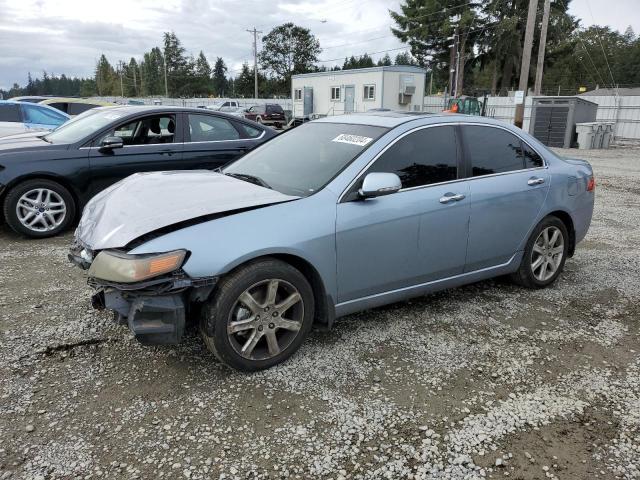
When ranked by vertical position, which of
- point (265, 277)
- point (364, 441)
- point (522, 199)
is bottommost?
point (364, 441)

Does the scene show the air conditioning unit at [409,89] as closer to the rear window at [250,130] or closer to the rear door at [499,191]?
the rear window at [250,130]

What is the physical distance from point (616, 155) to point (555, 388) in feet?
60.8

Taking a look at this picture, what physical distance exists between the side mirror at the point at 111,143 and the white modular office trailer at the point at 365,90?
2657 centimetres

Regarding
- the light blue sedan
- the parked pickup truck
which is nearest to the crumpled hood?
the light blue sedan

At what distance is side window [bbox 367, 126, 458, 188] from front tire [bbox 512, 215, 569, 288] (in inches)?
45.8

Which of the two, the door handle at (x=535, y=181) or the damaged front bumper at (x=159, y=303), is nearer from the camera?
the damaged front bumper at (x=159, y=303)

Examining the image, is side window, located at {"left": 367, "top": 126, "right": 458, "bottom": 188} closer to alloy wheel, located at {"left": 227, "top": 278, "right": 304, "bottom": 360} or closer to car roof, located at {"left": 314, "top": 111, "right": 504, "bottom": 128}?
car roof, located at {"left": 314, "top": 111, "right": 504, "bottom": 128}

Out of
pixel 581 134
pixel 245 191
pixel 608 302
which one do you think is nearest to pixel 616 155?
pixel 581 134

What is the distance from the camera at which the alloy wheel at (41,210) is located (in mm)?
5852

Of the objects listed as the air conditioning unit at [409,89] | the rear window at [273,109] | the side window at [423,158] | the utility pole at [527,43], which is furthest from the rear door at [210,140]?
the air conditioning unit at [409,89]

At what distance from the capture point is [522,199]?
4.27 metres

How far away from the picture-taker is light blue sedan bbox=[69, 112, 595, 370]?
2.87 metres

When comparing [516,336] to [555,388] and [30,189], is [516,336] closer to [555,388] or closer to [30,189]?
[555,388]

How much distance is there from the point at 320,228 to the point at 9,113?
10420 millimetres
